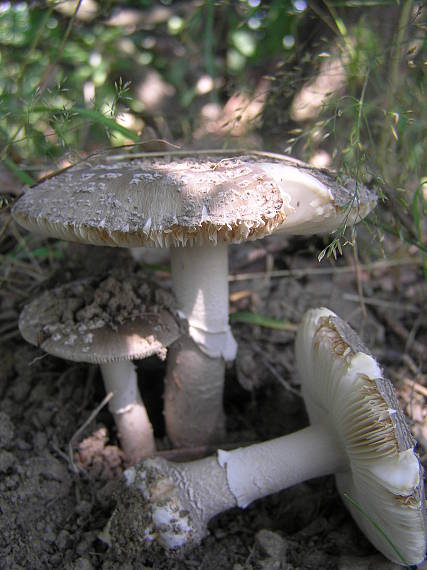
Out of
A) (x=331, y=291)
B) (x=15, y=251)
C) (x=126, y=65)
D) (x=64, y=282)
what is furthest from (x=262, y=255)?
(x=126, y=65)

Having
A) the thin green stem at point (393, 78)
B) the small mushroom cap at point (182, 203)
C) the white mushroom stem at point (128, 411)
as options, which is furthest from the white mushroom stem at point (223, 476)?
the thin green stem at point (393, 78)

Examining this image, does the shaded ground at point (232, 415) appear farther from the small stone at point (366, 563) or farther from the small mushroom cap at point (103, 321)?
the small mushroom cap at point (103, 321)

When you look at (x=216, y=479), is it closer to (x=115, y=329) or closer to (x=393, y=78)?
(x=115, y=329)

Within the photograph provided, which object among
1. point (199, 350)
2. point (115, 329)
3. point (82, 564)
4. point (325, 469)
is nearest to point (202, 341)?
point (199, 350)

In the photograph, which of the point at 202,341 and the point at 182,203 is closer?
the point at 182,203

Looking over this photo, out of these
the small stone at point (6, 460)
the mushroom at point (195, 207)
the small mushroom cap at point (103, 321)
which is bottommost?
the small stone at point (6, 460)
